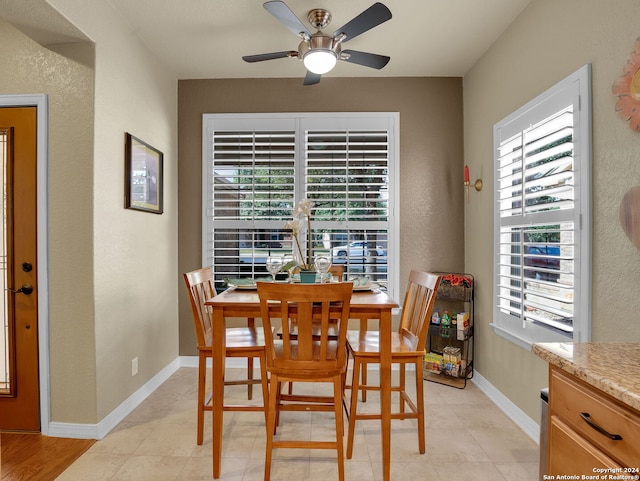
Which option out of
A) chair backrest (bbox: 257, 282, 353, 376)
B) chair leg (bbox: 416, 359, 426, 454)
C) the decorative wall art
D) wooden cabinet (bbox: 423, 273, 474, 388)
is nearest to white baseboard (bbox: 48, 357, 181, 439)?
chair backrest (bbox: 257, 282, 353, 376)

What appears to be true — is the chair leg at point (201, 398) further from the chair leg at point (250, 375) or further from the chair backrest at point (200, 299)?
the chair leg at point (250, 375)

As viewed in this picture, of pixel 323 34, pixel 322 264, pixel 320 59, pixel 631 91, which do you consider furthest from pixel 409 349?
pixel 323 34

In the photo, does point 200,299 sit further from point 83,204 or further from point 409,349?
point 409,349

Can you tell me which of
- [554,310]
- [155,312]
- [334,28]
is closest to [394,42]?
[334,28]

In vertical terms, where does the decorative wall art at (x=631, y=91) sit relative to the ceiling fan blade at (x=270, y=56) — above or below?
below

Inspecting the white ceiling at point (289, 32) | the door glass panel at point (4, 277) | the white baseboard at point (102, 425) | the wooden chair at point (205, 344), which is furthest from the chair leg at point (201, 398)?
the white ceiling at point (289, 32)

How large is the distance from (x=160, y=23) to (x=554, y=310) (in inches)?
128

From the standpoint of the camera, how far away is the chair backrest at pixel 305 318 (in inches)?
70.3

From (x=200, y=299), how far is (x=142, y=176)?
1.16 metres

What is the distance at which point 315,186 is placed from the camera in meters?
3.63

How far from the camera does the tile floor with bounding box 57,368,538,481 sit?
201cm

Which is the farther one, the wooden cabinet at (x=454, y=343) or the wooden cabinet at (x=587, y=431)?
the wooden cabinet at (x=454, y=343)

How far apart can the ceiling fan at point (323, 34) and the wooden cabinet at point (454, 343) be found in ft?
6.39

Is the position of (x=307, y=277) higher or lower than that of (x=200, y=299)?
higher
